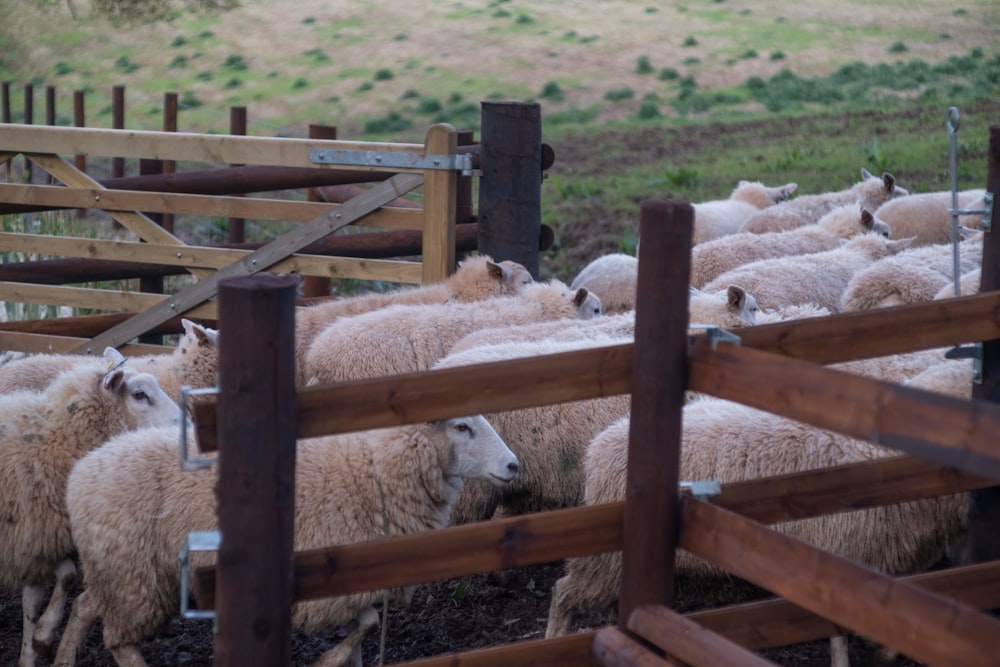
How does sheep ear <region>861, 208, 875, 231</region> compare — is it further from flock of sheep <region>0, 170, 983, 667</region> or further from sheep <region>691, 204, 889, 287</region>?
flock of sheep <region>0, 170, 983, 667</region>

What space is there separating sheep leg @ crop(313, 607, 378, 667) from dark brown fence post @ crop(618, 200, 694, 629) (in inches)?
73.7

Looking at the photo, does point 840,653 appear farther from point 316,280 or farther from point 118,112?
point 118,112

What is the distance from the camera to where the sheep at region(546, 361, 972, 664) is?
13.3ft

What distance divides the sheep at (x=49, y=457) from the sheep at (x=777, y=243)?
4439mm

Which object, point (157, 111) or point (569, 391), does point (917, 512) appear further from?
point (157, 111)

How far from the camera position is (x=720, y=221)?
10.6m

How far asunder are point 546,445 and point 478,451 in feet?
2.02

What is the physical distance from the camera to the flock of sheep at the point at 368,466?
412cm

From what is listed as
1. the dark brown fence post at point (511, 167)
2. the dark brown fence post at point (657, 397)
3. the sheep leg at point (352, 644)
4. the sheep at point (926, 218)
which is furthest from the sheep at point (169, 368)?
the sheep at point (926, 218)

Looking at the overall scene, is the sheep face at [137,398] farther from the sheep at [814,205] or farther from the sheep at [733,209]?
the sheep at [814,205]

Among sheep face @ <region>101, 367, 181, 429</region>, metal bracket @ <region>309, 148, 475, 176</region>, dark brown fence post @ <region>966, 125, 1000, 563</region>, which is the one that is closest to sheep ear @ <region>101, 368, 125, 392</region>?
sheep face @ <region>101, 367, 181, 429</region>

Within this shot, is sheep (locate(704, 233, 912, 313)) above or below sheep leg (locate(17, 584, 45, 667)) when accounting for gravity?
above

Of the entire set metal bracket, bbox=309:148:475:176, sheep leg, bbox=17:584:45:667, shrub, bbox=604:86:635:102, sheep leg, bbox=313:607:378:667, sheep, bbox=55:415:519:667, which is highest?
shrub, bbox=604:86:635:102

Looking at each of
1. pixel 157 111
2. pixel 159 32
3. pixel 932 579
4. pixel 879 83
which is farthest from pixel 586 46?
pixel 932 579
